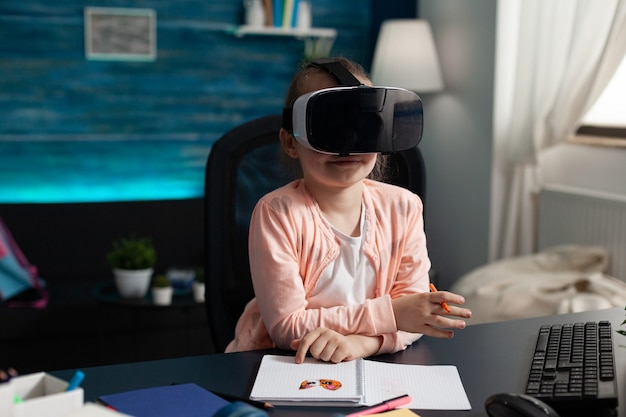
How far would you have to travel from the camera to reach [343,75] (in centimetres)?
137

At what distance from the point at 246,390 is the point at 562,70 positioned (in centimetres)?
284

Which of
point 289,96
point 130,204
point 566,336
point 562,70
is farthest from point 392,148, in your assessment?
point 130,204

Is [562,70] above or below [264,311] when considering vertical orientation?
above

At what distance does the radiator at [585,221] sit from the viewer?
330 cm

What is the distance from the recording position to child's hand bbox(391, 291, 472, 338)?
126 centimetres

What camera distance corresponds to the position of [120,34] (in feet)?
13.8

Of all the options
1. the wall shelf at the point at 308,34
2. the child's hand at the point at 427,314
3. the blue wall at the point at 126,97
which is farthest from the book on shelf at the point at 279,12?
the child's hand at the point at 427,314

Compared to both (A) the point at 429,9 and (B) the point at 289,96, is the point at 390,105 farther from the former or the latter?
(A) the point at 429,9

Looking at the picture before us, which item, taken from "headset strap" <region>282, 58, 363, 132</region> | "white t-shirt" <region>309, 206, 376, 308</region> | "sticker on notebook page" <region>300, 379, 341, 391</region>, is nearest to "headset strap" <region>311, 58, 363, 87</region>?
"headset strap" <region>282, 58, 363, 132</region>

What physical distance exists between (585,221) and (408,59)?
123 cm

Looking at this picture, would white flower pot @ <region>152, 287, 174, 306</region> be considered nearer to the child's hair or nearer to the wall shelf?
the wall shelf

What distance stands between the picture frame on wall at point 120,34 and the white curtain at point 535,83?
1.75 meters

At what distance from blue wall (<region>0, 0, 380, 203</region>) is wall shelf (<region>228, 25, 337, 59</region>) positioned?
1.7 inches

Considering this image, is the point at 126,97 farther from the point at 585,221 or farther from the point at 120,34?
the point at 585,221
